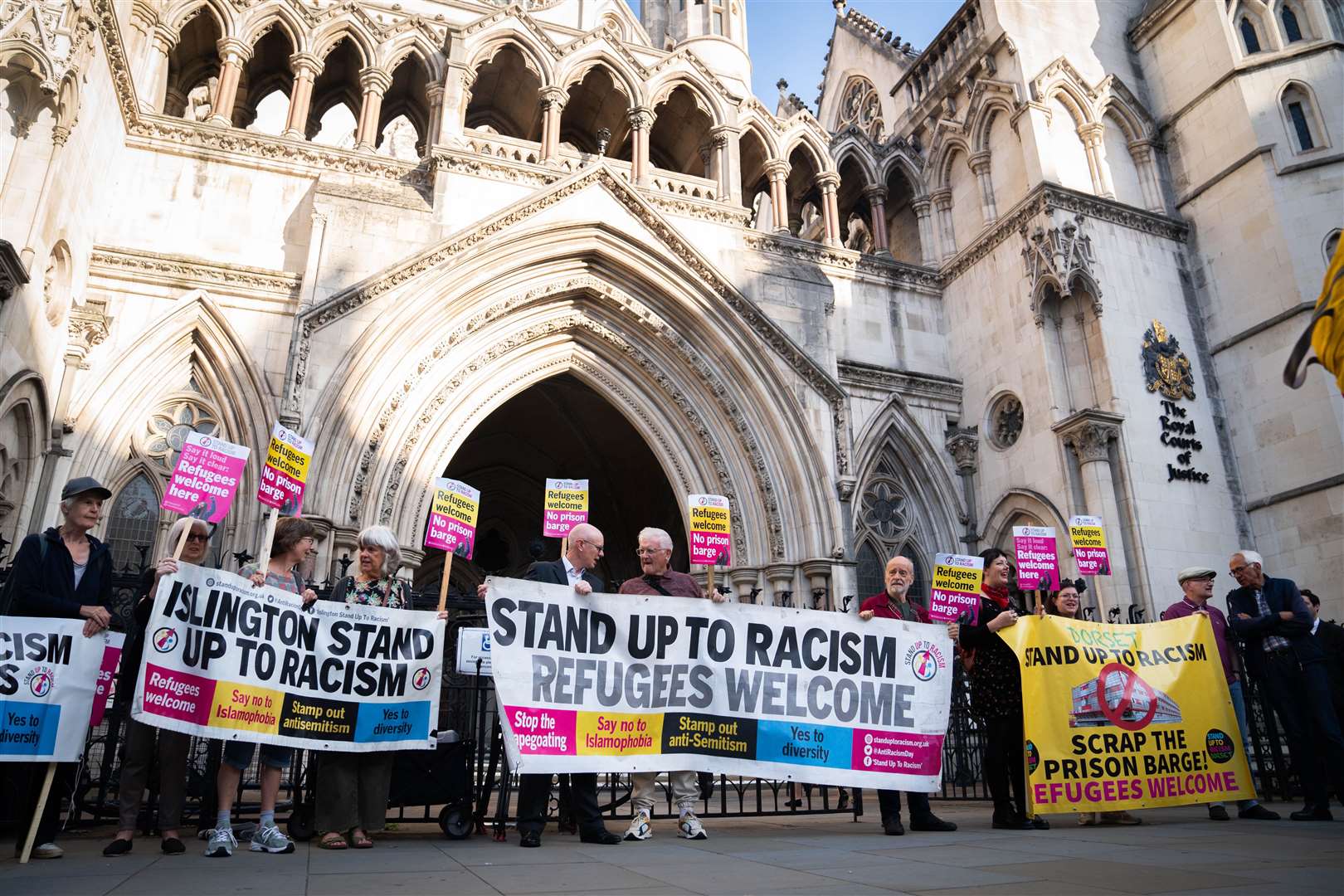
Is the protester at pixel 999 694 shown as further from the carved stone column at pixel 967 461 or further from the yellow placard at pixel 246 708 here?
the carved stone column at pixel 967 461

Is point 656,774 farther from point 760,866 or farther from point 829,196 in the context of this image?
point 829,196

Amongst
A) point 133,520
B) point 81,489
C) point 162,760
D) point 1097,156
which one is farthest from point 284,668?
point 1097,156

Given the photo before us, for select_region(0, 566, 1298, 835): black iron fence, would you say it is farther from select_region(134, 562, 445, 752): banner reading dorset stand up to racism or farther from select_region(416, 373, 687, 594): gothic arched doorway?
select_region(416, 373, 687, 594): gothic arched doorway

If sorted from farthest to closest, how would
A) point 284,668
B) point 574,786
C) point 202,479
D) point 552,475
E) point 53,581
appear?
point 552,475 → point 202,479 → point 574,786 → point 284,668 → point 53,581

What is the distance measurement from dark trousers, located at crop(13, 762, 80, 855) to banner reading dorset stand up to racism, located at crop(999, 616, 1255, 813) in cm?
659

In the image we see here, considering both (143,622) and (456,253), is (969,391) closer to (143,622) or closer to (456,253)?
(456,253)

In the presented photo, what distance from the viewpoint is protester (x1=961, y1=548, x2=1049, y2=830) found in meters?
6.70

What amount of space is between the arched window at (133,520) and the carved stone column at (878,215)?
1477 cm

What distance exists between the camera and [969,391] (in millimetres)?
17891

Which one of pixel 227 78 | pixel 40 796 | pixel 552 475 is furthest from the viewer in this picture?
pixel 552 475

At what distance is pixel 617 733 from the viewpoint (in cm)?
608

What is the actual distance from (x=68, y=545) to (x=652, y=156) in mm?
16913

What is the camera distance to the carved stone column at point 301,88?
1553 centimetres

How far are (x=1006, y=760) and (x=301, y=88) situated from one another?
15854 millimetres
